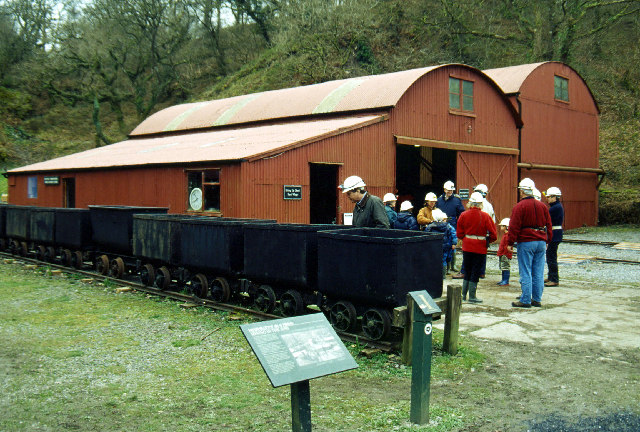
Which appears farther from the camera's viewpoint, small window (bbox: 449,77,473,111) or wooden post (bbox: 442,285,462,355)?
small window (bbox: 449,77,473,111)

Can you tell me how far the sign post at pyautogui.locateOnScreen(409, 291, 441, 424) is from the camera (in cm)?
554

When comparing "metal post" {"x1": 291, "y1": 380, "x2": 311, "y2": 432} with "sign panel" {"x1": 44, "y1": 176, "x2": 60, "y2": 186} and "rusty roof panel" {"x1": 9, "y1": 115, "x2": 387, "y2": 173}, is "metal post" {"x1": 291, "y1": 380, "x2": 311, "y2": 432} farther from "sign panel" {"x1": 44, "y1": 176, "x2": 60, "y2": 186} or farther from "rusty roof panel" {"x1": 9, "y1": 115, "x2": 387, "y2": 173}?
"sign panel" {"x1": 44, "y1": 176, "x2": 60, "y2": 186}

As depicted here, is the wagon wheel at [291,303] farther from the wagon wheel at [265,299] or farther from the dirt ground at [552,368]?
the dirt ground at [552,368]

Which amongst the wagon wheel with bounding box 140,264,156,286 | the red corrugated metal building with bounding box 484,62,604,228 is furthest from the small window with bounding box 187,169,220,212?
the red corrugated metal building with bounding box 484,62,604,228

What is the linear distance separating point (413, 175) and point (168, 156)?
1168 cm

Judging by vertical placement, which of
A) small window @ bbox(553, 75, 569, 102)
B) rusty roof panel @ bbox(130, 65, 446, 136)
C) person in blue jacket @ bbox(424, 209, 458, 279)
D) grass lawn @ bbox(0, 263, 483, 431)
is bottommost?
grass lawn @ bbox(0, 263, 483, 431)

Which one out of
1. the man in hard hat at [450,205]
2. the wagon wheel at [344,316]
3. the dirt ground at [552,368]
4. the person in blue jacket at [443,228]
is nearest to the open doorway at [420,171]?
the man in hard hat at [450,205]

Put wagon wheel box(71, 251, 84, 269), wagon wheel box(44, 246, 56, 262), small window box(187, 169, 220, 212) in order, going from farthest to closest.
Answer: wagon wheel box(44, 246, 56, 262), small window box(187, 169, 220, 212), wagon wheel box(71, 251, 84, 269)

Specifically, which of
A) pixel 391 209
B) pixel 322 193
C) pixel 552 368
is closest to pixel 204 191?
pixel 391 209

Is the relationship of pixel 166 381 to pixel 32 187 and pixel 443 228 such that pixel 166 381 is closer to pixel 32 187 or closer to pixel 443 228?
pixel 443 228

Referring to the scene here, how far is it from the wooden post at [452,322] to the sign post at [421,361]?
2.00 meters

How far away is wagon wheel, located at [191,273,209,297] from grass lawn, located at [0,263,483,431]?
1025 millimetres

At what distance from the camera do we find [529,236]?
10.7 meters

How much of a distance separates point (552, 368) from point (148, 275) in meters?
8.99
